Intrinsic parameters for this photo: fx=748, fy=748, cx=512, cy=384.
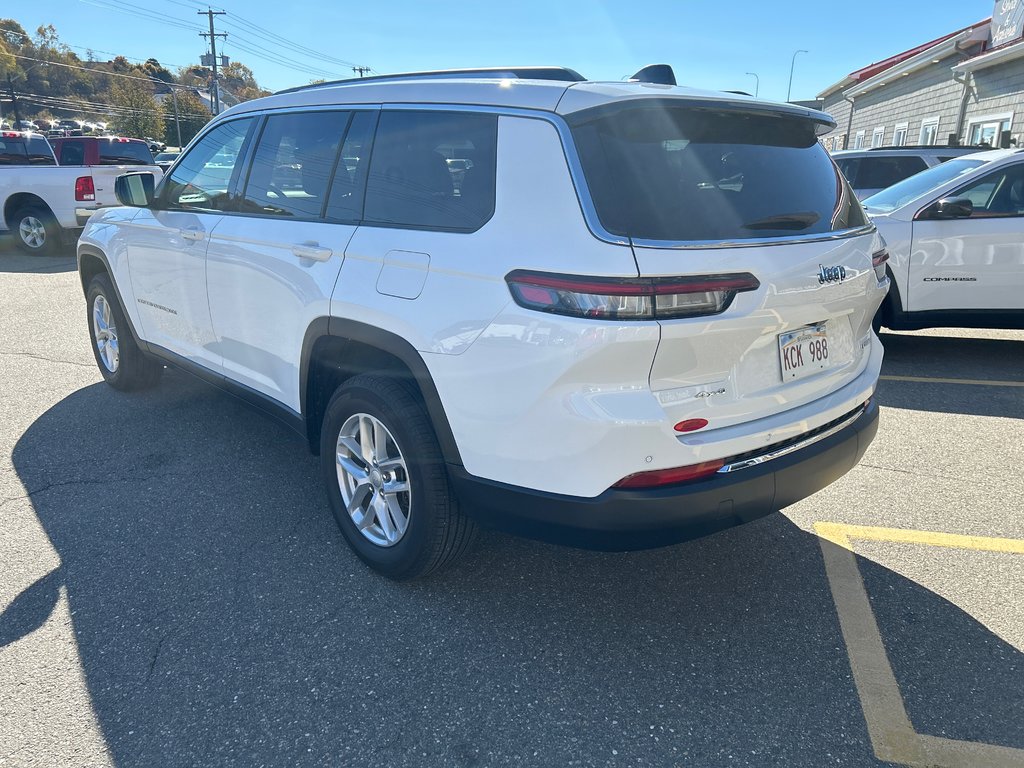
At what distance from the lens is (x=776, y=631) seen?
108 inches

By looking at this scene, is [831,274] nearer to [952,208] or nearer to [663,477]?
[663,477]

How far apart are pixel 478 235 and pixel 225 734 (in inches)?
67.7

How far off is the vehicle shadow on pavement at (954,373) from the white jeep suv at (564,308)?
254cm

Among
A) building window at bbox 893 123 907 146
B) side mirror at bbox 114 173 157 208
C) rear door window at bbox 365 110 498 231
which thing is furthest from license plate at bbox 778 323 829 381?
building window at bbox 893 123 907 146

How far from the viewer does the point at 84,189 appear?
1183 cm

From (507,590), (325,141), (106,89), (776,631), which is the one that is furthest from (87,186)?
(106,89)

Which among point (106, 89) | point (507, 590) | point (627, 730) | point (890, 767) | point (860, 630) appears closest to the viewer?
point (890, 767)

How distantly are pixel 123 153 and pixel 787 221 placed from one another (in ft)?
47.8

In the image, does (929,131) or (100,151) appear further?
(929,131)

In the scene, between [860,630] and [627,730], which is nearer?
[627,730]

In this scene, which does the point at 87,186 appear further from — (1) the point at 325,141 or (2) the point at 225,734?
(2) the point at 225,734

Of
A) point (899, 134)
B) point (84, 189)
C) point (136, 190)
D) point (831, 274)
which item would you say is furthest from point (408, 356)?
point (899, 134)

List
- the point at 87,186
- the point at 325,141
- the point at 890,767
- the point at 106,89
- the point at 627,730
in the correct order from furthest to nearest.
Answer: the point at 106,89, the point at 87,186, the point at 325,141, the point at 627,730, the point at 890,767

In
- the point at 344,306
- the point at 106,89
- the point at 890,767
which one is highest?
the point at 106,89
